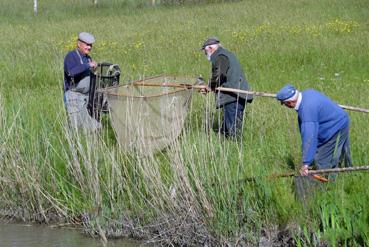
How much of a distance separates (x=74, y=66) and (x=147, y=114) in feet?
5.13

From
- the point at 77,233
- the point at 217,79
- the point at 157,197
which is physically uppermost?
the point at 217,79

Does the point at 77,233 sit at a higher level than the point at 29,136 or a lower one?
lower

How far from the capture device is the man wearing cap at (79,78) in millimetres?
10453

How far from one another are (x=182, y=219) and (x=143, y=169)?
26.2 inches

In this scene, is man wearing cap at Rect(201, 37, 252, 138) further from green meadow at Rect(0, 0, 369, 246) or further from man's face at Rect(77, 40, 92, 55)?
man's face at Rect(77, 40, 92, 55)

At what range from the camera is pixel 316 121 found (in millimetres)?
7816

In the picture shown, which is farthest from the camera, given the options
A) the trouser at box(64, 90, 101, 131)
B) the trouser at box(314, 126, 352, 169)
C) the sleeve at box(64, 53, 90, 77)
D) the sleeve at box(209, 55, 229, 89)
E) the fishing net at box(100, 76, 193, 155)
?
the sleeve at box(64, 53, 90, 77)

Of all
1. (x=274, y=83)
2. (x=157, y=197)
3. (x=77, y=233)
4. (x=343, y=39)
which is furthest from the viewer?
(x=343, y=39)

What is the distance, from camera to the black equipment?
1028 centimetres

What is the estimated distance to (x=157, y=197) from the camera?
8297mm

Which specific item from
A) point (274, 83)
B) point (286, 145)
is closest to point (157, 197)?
point (286, 145)

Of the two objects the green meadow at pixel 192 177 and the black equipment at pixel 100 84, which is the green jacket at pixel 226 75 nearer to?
the green meadow at pixel 192 177

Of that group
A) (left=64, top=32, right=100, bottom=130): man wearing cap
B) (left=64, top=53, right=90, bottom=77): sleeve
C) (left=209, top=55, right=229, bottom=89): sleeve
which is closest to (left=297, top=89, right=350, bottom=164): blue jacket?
(left=209, top=55, right=229, bottom=89): sleeve

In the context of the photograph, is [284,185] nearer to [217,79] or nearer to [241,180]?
[241,180]
